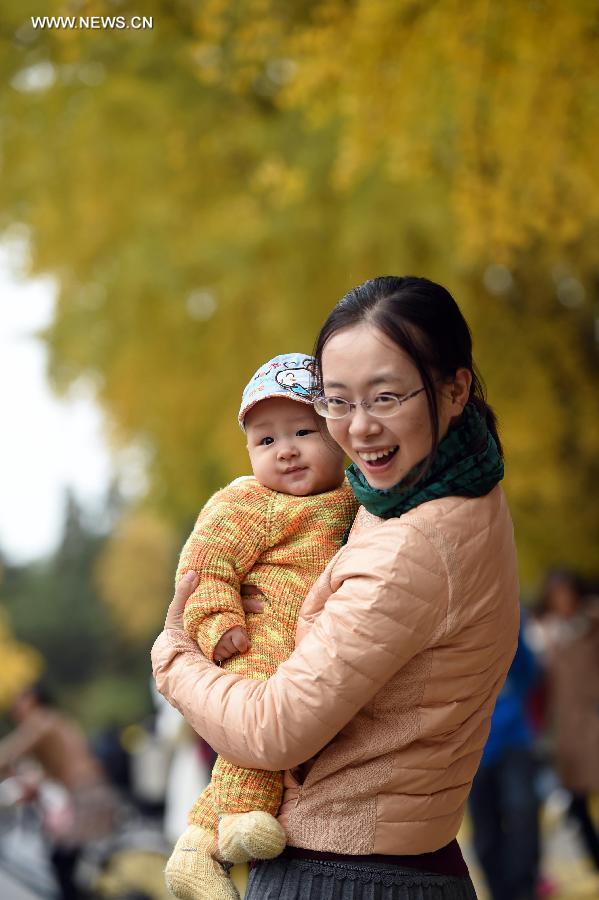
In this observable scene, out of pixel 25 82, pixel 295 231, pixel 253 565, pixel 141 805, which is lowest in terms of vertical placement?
pixel 141 805

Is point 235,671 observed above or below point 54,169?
below

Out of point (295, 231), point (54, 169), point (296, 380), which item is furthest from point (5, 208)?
point (296, 380)

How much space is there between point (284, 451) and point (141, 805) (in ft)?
32.5

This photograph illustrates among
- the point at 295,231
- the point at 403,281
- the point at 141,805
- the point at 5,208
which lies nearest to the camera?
the point at 403,281

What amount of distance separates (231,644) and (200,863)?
36 cm

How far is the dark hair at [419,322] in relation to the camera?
1936mm

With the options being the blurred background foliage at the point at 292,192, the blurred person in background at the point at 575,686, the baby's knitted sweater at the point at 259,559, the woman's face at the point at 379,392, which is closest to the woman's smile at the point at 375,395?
the woman's face at the point at 379,392

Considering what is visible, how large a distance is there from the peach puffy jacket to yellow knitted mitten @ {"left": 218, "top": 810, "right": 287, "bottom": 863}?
40 millimetres

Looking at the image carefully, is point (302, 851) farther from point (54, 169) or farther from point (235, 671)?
point (54, 169)

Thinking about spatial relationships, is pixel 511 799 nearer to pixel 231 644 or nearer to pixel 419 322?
pixel 231 644

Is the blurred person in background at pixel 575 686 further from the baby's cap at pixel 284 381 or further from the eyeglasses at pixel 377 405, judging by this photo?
the eyeglasses at pixel 377 405

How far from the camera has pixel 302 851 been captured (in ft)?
6.59

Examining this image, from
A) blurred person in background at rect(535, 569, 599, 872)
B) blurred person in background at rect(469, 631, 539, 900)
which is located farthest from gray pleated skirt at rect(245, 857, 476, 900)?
blurred person in background at rect(535, 569, 599, 872)

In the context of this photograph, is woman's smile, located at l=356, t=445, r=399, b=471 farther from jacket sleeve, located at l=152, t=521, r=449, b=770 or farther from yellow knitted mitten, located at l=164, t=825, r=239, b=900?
yellow knitted mitten, located at l=164, t=825, r=239, b=900
